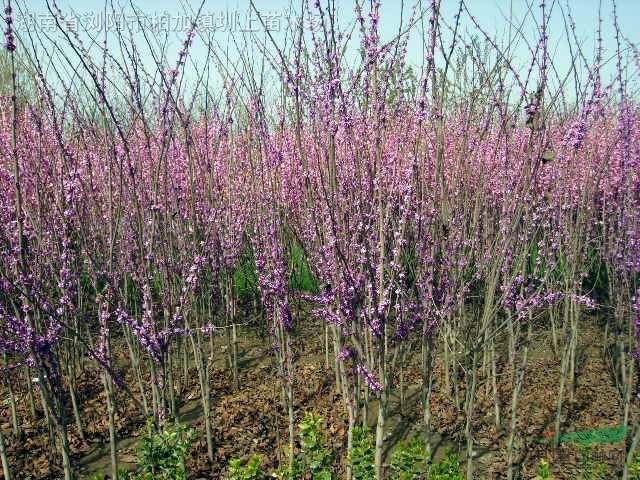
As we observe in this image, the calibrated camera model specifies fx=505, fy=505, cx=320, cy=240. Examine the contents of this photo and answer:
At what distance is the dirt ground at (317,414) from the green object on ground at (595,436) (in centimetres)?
6

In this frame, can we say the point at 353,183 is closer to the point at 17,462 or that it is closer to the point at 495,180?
the point at 495,180

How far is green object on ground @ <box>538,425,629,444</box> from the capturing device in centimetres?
391

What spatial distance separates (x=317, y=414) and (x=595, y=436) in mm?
2252

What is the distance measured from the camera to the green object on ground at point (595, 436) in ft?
12.8

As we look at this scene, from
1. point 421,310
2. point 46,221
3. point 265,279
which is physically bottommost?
point 421,310

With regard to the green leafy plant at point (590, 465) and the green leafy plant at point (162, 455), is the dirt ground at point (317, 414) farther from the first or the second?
the green leafy plant at point (162, 455)

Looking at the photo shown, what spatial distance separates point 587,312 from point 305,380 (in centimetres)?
420

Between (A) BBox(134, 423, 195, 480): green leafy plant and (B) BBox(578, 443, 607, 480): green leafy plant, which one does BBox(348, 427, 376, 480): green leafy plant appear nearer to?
(A) BBox(134, 423, 195, 480): green leafy plant

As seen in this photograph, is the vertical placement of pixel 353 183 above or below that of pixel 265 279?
above

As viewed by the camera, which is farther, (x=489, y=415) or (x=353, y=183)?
(x=489, y=415)

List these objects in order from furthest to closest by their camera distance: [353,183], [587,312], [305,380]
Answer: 1. [587,312]
2. [305,380]
3. [353,183]

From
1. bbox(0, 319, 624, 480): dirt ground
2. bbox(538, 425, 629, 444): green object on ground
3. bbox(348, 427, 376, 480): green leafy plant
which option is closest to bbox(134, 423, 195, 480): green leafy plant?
bbox(0, 319, 624, 480): dirt ground

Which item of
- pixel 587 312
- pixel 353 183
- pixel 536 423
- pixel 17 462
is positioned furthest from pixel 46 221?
pixel 587 312

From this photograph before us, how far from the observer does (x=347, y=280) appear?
2.92 meters
